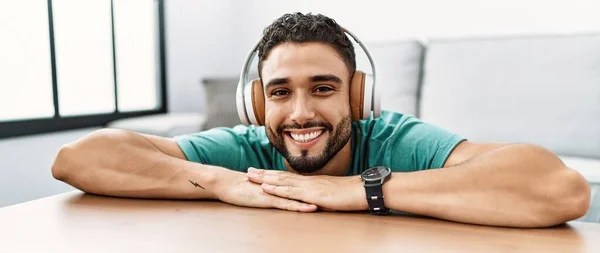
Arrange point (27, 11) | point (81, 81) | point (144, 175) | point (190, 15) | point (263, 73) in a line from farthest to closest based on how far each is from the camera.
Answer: point (190, 15)
point (81, 81)
point (27, 11)
point (263, 73)
point (144, 175)

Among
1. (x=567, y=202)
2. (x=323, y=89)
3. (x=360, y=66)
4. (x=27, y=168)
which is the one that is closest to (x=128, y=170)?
(x=323, y=89)

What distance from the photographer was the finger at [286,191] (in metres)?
0.99

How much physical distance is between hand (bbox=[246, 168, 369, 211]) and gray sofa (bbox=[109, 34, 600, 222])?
4.28 ft

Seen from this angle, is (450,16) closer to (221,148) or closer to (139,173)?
(221,148)

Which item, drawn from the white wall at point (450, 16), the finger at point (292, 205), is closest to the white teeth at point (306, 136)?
the finger at point (292, 205)

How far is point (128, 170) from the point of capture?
1105mm

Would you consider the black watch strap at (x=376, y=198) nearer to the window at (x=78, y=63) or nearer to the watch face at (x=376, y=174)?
the watch face at (x=376, y=174)

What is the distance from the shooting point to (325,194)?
97 cm

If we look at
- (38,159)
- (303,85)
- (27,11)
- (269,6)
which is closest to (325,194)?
(303,85)

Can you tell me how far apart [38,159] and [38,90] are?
1.17ft

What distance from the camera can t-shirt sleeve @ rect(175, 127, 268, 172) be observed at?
1.24 meters

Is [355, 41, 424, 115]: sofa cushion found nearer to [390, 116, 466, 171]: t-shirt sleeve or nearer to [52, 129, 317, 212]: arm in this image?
[390, 116, 466, 171]: t-shirt sleeve

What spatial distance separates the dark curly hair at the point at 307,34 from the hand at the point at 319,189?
32 cm

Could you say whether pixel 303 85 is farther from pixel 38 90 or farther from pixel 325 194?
pixel 38 90
